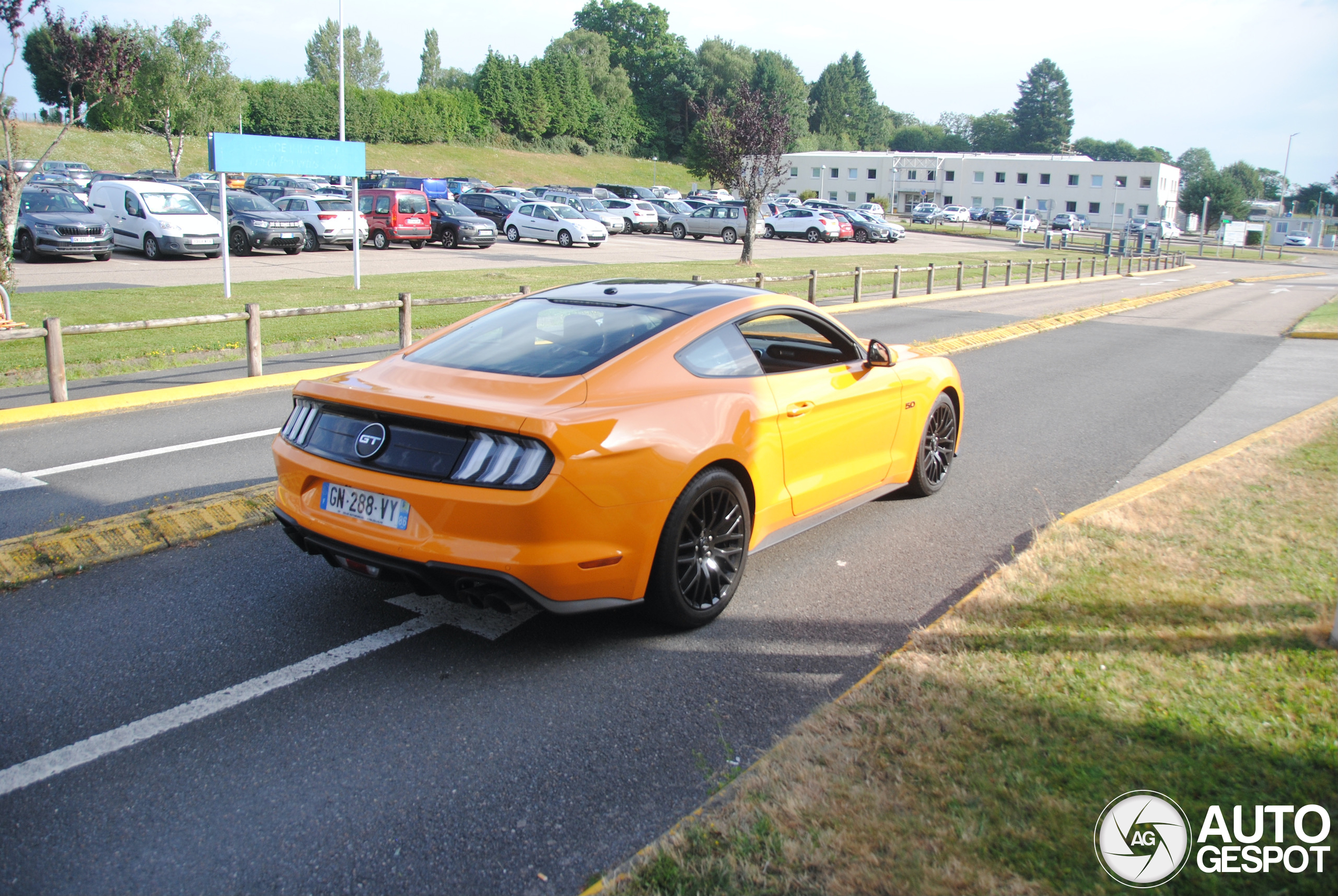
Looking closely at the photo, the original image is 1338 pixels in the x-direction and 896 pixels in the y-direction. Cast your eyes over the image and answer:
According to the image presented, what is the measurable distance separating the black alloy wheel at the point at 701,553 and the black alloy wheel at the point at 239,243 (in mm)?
26479

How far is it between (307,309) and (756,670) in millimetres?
8623

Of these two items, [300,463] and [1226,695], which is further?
[300,463]

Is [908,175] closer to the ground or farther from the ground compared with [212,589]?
farther from the ground

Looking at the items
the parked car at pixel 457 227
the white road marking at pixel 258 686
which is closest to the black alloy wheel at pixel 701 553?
the white road marking at pixel 258 686

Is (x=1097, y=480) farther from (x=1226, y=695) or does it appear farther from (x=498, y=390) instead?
(x=498, y=390)

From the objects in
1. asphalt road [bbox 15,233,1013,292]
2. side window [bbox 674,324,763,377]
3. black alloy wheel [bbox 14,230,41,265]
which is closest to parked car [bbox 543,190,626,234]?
asphalt road [bbox 15,233,1013,292]

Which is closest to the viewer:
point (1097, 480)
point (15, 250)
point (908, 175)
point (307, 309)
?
point (1097, 480)

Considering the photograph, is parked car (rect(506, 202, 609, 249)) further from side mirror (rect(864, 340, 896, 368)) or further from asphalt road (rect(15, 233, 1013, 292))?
side mirror (rect(864, 340, 896, 368))

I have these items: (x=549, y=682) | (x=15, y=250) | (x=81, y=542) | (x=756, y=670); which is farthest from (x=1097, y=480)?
(x=15, y=250)

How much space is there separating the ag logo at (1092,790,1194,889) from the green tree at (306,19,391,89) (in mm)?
134351

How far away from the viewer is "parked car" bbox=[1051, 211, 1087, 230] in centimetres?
7938

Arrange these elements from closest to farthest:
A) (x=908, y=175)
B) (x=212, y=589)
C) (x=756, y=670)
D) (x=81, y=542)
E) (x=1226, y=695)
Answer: (x=1226, y=695), (x=756, y=670), (x=212, y=589), (x=81, y=542), (x=908, y=175)

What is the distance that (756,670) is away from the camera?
14.0 ft

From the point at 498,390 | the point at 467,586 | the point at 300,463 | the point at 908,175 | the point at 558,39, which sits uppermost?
the point at 558,39
